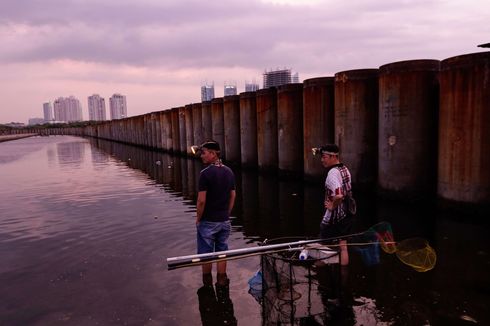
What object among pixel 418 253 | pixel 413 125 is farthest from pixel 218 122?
pixel 418 253

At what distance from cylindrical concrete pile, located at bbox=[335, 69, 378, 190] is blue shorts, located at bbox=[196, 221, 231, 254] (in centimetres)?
687

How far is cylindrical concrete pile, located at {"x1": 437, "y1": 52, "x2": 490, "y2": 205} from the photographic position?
8.52m

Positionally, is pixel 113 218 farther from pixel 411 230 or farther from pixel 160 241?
pixel 411 230

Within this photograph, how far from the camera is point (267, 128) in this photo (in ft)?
53.3

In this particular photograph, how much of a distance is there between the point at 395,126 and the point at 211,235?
21.2 feet

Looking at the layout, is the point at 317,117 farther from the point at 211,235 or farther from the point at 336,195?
the point at 211,235

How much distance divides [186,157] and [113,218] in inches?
709

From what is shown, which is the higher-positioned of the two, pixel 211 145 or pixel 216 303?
pixel 211 145

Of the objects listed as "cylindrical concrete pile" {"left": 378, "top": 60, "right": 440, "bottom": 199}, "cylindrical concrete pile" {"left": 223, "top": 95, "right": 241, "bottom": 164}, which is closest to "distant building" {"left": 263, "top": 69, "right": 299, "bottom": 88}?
"cylindrical concrete pile" {"left": 223, "top": 95, "right": 241, "bottom": 164}

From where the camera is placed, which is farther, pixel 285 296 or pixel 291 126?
pixel 291 126

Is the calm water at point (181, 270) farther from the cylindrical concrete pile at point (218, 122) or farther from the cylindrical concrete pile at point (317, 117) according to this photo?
the cylindrical concrete pile at point (218, 122)

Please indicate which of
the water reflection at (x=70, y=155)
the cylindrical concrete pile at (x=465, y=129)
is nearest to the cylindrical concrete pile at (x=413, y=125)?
the cylindrical concrete pile at (x=465, y=129)

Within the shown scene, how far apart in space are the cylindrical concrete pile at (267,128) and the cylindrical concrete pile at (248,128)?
3.50 feet

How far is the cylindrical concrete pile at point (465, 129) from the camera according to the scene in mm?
8523
